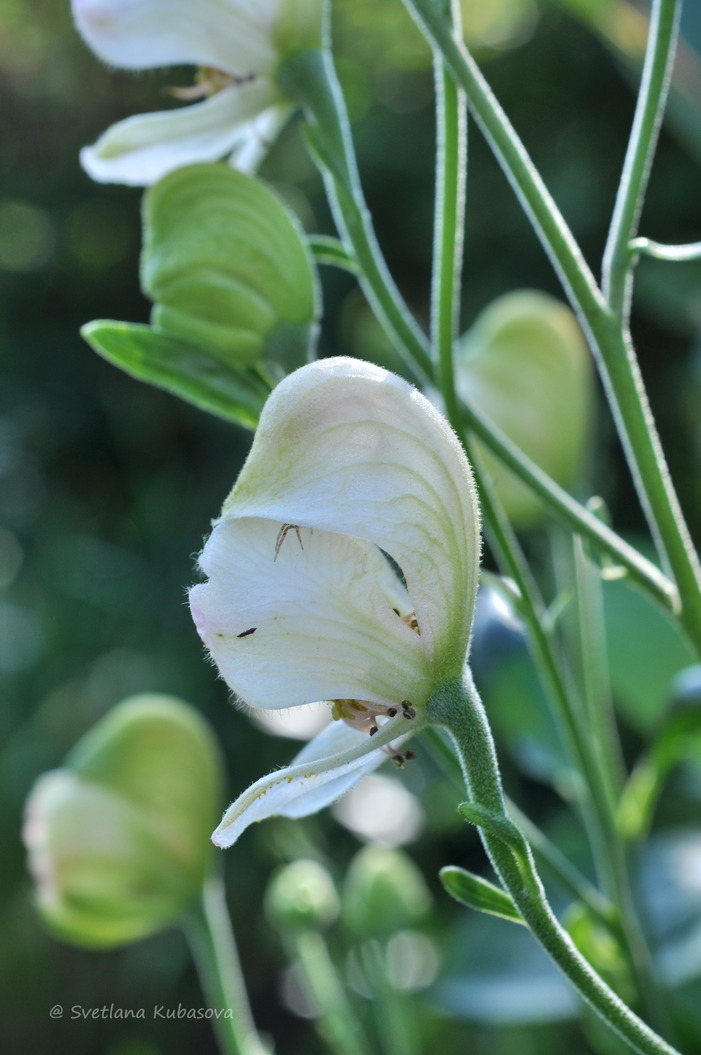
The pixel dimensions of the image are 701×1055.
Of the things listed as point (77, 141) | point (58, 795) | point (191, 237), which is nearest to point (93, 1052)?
point (58, 795)

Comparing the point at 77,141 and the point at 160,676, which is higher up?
the point at 77,141

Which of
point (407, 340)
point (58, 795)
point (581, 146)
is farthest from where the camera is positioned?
point (581, 146)

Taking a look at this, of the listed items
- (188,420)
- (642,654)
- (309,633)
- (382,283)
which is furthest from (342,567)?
(188,420)

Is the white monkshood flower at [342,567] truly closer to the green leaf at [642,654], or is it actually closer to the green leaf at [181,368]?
the green leaf at [181,368]

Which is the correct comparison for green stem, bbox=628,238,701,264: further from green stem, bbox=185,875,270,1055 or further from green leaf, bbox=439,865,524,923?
green stem, bbox=185,875,270,1055

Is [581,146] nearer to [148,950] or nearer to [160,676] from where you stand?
[160,676]

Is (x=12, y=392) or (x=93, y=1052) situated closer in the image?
(x=93, y=1052)

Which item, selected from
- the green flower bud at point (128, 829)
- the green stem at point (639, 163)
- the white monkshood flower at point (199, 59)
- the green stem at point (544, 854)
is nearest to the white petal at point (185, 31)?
the white monkshood flower at point (199, 59)

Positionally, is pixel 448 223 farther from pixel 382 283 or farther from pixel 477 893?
pixel 477 893
